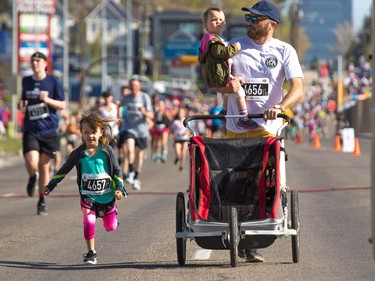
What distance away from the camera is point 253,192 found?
9.70 meters

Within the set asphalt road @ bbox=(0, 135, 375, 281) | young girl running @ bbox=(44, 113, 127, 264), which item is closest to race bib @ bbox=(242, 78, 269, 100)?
young girl running @ bbox=(44, 113, 127, 264)

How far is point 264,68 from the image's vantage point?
10.0m

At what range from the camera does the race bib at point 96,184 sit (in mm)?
10305

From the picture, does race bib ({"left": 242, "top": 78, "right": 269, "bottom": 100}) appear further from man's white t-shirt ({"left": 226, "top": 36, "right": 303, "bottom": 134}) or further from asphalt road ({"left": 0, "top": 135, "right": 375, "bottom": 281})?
asphalt road ({"left": 0, "top": 135, "right": 375, "bottom": 281})

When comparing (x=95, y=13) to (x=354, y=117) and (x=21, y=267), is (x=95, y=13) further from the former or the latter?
(x=21, y=267)

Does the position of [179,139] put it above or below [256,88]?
below

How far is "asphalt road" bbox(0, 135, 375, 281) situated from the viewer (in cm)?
952

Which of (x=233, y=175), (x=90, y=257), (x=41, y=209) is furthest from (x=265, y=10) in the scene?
(x=41, y=209)

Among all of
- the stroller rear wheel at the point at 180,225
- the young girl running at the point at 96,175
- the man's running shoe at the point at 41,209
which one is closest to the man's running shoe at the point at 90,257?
the young girl running at the point at 96,175

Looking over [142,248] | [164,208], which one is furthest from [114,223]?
[164,208]

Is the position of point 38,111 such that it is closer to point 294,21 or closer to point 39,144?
point 39,144

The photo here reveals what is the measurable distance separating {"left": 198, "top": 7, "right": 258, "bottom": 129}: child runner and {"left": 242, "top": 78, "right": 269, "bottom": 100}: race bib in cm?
7

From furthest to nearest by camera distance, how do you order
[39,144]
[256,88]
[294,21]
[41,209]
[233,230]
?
[294,21], [39,144], [41,209], [256,88], [233,230]

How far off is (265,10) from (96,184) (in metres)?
2.01
